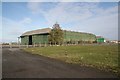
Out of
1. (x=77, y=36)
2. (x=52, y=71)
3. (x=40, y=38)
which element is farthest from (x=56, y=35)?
(x=52, y=71)

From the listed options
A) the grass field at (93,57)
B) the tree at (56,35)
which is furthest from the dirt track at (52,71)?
the tree at (56,35)

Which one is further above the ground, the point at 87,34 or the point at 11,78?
the point at 87,34

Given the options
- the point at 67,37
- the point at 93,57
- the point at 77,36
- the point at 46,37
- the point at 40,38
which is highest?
the point at 77,36

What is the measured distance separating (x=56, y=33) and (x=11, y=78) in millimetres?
65292

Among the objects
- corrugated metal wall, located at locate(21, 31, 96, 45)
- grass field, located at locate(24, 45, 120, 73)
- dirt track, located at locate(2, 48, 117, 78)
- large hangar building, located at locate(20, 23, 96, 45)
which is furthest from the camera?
corrugated metal wall, located at locate(21, 31, 96, 45)

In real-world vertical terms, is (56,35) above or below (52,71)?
above

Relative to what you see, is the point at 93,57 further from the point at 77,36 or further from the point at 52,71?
the point at 77,36

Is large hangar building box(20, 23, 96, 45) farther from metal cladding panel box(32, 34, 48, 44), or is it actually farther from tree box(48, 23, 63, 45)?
tree box(48, 23, 63, 45)

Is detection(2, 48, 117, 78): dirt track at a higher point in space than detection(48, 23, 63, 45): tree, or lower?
lower

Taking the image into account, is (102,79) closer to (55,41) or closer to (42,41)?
(55,41)

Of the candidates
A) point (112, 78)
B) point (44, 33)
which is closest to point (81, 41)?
point (44, 33)

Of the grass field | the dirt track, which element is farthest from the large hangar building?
the dirt track

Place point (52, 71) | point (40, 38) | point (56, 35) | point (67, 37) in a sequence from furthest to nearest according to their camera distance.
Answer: point (67, 37), point (40, 38), point (56, 35), point (52, 71)

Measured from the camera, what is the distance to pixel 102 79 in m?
8.28
